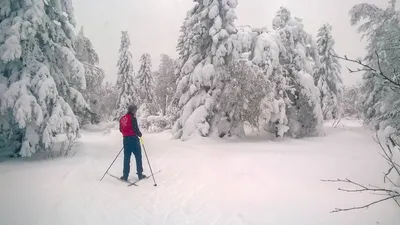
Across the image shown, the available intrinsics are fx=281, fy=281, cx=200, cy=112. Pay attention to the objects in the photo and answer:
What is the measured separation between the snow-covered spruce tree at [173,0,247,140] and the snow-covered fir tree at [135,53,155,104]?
24.5 meters

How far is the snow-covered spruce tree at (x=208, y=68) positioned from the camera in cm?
1420

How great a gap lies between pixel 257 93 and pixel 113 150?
282 inches

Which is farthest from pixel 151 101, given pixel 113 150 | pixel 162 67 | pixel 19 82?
pixel 19 82

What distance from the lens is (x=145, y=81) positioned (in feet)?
131

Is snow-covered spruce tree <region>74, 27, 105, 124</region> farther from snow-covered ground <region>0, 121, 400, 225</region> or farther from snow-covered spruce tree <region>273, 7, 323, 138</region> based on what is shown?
snow-covered spruce tree <region>273, 7, 323, 138</region>

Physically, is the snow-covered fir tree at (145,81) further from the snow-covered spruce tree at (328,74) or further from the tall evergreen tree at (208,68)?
the tall evergreen tree at (208,68)

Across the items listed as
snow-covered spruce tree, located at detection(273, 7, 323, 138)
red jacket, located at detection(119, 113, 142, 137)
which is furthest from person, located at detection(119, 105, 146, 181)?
snow-covered spruce tree, located at detection(273, 7, 323, 138)

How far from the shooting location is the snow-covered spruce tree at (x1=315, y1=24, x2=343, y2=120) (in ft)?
87.8

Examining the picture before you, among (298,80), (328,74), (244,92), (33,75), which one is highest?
(328,74)

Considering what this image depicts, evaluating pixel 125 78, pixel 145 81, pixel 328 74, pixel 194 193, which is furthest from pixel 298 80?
pixel 145 81

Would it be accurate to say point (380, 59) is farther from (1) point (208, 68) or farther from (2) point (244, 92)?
(1) point (208, 68)

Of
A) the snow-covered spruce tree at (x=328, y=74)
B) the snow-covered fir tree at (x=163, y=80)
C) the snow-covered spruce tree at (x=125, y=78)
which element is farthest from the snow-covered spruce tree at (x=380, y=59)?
the snow-covered spruce tree at (x=125, y=78)

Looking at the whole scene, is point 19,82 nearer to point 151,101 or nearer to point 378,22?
point 378,22

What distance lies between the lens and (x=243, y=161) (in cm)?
906
